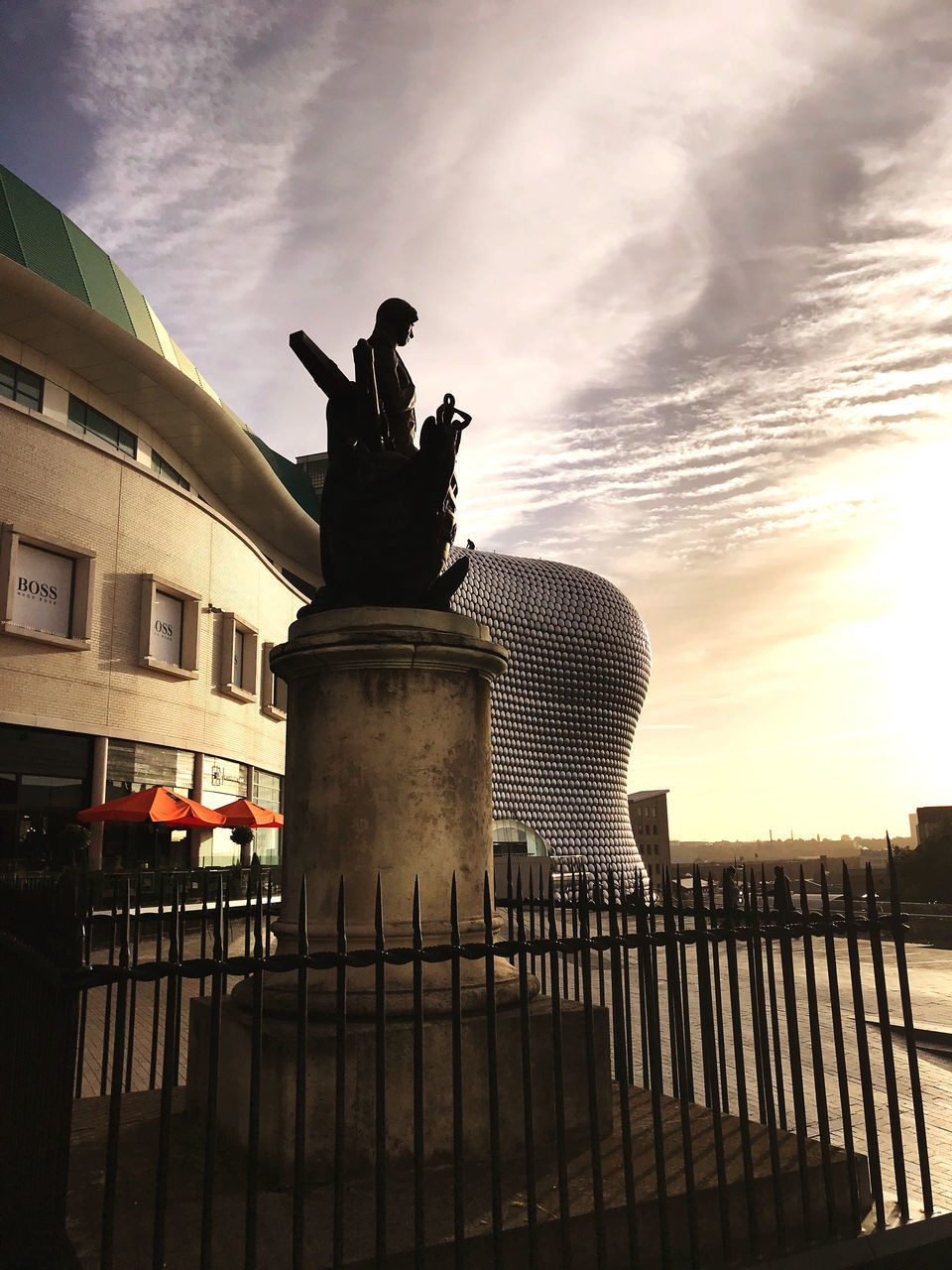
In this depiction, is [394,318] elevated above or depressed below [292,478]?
below

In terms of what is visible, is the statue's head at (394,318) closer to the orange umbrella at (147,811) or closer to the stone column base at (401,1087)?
the stone column base at (401,1087)

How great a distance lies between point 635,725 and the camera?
9769cm

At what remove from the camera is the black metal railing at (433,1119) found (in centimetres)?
298

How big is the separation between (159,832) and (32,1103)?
82.5ft

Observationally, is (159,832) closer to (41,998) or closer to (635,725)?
(41,998)

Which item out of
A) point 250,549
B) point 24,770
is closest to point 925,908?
point 24,770

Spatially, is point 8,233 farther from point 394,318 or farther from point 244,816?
point 394,318

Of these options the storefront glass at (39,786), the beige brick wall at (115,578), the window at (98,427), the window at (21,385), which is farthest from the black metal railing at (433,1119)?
the window at (98,427)

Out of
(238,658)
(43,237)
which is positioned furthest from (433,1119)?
(43,237)

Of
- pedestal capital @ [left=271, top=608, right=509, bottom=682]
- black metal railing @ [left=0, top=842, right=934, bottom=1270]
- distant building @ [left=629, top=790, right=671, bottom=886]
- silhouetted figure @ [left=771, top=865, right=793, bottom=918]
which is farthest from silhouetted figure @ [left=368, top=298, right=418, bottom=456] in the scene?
distant building @ [left=629, top=790, right=671, bottom=886]

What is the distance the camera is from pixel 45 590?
23.0 m

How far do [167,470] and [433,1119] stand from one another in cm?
3113

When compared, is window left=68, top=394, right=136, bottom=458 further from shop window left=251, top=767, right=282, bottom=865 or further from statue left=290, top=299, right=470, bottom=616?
statue left=290, top=299, right=470, bottom=616

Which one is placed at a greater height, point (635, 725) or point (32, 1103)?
point (635, 725)
